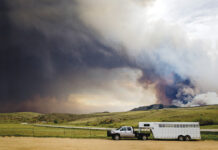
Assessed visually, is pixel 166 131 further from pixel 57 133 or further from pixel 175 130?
pixel 57 133

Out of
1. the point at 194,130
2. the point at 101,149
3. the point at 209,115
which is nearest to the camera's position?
the point at 101,149

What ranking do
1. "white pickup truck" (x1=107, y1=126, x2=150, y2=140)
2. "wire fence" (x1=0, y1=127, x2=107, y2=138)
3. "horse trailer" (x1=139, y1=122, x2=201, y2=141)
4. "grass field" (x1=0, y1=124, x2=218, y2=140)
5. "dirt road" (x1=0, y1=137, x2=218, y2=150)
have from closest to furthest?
1. "dirt road" (x1=0, y1=137, x2=218, y2=150)
2. "horse trailer" (x1=139, y1=122, x2=201, y2=141)
3. "white pickup truck" (x1=107, y1=126, x2=150, y2=140)
4. "grass field" (x1=0, y1=124, x2=218, y2=140)
5. "wire fence" (x1=0, y1=127, x2=107, y2=138)

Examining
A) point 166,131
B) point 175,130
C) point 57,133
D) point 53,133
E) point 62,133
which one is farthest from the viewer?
point 53,133

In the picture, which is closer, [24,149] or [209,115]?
[24,149]

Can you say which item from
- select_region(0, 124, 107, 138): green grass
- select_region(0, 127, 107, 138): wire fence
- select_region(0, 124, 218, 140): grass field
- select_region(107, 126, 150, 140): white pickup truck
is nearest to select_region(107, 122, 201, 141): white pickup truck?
select_region(107, 126, 150, 140): white pickup truck

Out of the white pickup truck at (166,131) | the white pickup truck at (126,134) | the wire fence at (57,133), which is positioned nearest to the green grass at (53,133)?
the wire fence at (57,133)

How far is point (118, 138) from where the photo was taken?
129ft

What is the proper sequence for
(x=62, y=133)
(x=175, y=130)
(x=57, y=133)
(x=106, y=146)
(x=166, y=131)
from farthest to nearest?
1. (x=57, y=133)
2. (x=62, y=133)
3. (x=166, y=131)
4. (x=175, y=130)
5. (x=106, y=146)

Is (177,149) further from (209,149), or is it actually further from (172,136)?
(172,136)

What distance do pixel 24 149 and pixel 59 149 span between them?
4.90 m

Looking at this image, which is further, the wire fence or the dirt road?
the wire fence

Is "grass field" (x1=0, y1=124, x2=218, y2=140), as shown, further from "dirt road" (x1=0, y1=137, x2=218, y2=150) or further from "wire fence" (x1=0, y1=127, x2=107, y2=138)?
"dirt road" (x1=0, y1=137, x2=218, y2=150)

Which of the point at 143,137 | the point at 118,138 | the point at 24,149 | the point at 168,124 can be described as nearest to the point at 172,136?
the point at 168,124

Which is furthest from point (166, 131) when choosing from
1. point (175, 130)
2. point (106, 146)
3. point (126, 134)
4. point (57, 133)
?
point (57, 133)
